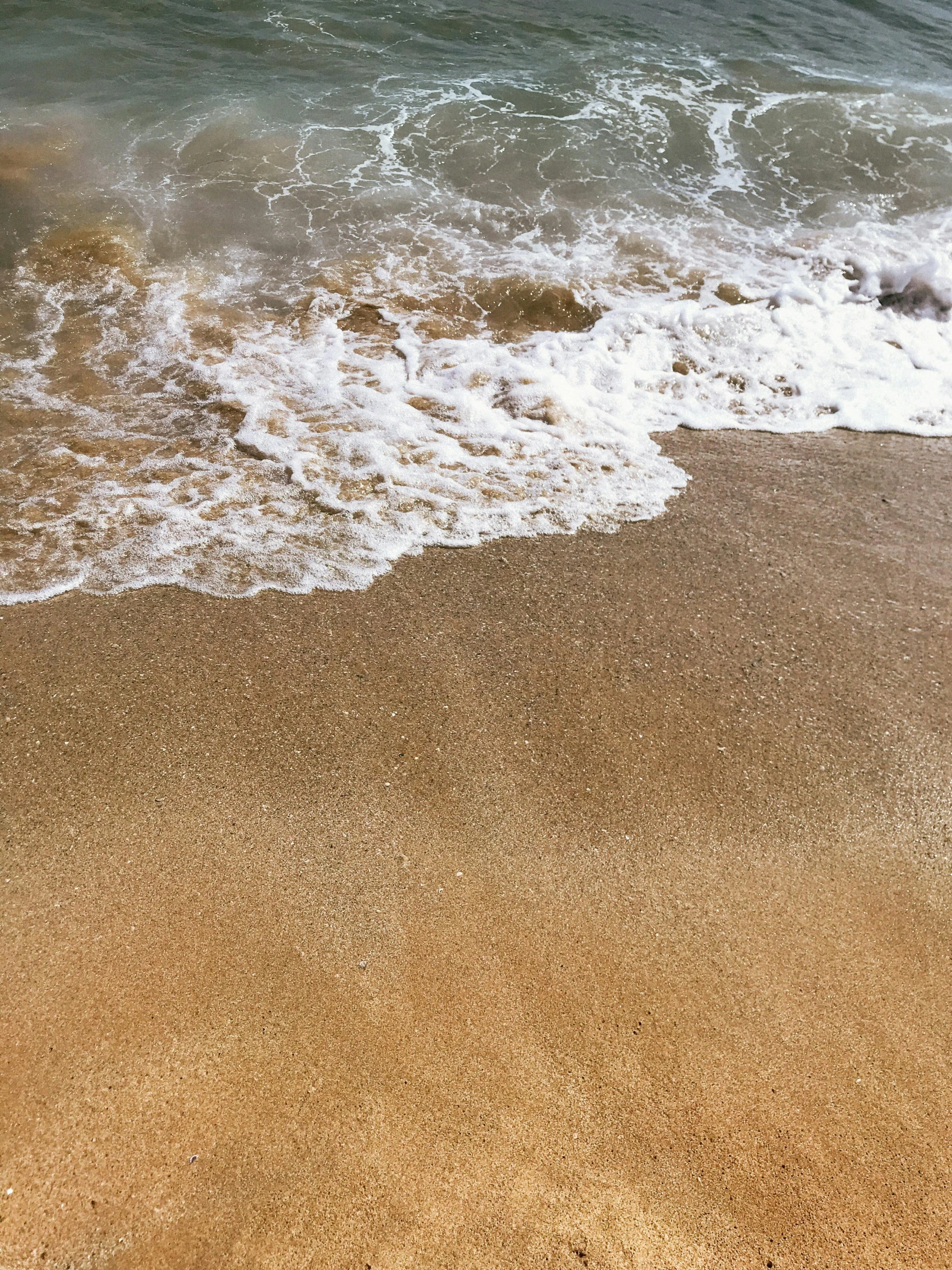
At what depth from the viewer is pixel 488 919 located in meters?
2.76

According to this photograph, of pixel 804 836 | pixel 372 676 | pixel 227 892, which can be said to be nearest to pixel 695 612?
pixel 804 836

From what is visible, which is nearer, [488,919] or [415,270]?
[488,919]

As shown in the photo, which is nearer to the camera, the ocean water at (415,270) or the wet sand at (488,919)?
the wet sand at (488,919)

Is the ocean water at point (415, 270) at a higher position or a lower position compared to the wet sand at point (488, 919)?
higher

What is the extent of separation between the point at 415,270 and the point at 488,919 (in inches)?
228

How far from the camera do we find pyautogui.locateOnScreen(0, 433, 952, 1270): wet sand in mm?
2148

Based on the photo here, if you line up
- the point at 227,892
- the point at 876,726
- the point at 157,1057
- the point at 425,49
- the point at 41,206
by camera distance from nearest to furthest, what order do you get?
the point at 157,1057 → the point at 227,892 → the point at 876,726 → the point at 41,206 → the point at 425,49

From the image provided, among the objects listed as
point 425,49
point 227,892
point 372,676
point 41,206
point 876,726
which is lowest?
point 227,892

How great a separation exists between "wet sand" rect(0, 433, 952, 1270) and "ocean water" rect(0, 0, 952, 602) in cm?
75

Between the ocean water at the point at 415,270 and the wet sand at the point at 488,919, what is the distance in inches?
29.6

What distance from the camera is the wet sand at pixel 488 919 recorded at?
215 cm

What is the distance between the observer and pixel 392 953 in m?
2.66

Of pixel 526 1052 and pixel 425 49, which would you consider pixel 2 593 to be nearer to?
pixel 526 1052

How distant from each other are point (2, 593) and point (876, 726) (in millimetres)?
4106
